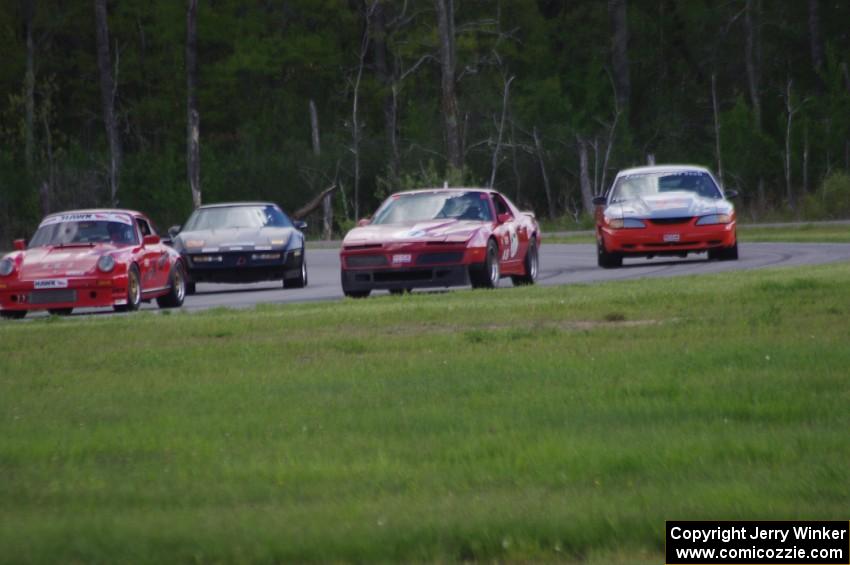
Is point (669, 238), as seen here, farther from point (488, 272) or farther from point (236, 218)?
point (236, 218)

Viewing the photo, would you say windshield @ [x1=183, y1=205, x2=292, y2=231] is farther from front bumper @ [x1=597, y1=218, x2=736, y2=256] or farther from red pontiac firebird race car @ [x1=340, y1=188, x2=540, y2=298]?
front bumper @ [x1=597, y1=218, x2=736, y2=256]

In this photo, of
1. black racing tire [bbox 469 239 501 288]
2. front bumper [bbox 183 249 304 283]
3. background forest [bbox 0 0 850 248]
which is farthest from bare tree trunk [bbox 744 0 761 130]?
black racing tire [bbox 469 239 501 288]

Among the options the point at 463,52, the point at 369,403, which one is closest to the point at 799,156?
the point at 463,52

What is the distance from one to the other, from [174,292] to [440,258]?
441 centimetres

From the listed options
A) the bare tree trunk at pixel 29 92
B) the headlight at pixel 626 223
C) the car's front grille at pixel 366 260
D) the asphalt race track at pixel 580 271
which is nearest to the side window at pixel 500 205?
the asphalt race track at pixel 580 271

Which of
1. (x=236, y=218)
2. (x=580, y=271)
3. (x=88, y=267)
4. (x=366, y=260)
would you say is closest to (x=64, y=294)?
(x=88, y=267)

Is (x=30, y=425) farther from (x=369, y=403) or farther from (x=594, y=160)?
(x=594, y=160)

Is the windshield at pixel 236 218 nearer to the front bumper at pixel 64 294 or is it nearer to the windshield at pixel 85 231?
the windshield at pixel 85 231

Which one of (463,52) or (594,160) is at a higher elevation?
(463,52)

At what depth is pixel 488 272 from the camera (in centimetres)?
2116

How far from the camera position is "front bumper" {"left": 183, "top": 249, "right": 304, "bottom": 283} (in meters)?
25.6

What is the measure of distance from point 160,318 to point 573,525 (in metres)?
11.7

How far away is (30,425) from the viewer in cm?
960

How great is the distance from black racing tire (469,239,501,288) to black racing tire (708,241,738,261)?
623 centimetres
